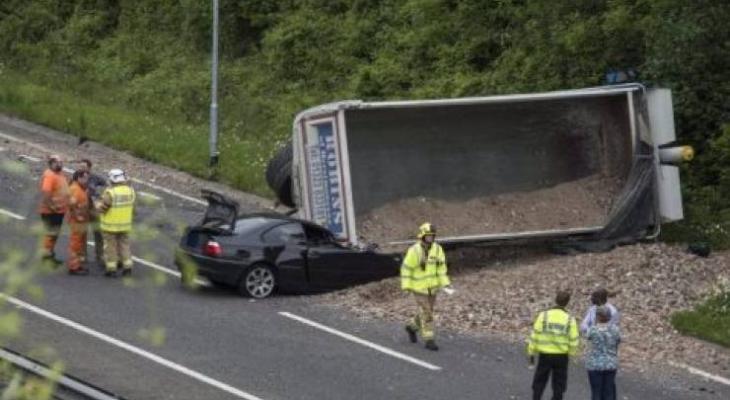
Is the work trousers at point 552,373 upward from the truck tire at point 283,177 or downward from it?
downward

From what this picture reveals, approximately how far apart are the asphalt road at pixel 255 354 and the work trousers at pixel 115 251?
1.74ft

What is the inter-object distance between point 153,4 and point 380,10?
8140 millimetres

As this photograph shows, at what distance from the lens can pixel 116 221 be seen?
18562 millimetres

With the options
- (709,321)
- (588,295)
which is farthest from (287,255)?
(709,321)

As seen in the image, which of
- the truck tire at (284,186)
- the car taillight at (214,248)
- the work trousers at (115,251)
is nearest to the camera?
the car taillight at (214,248)

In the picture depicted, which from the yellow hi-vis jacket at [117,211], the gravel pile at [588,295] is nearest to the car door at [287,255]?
the gravel pile at [588,295]

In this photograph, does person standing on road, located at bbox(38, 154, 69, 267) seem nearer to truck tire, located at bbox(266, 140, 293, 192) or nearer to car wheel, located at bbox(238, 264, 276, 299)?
car wheel, located at bbox(238, 264, 276, 299)

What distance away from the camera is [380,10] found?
105 feet

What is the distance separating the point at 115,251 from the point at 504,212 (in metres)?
5.89

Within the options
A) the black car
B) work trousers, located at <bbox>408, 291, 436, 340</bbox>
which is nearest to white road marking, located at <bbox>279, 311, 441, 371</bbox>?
work trousers, located at <bbox>408, 291, 436, 340</bbox>

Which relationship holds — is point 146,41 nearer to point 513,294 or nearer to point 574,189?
point 574,189

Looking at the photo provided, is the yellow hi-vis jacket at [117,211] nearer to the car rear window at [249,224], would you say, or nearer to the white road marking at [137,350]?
the car rear window at [249,224]

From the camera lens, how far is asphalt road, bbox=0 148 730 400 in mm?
14078

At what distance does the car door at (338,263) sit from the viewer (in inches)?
726
